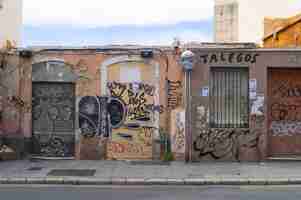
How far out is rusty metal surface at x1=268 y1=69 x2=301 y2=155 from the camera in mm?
15305

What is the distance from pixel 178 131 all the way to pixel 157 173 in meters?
2.24

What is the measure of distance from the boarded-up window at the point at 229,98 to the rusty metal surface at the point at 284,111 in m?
0.74

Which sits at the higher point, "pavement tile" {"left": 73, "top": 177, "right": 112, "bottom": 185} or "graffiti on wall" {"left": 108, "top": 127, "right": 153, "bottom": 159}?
"graffiti on wall" {"left": 108, "top": 127, "right": 153, "bottom": 159}

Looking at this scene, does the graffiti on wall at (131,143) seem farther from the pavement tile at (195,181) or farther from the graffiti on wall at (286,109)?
the graffiti on wall at (286,109)

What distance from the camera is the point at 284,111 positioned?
15.3 meters

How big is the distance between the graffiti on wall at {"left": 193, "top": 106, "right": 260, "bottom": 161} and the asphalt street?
123 inches

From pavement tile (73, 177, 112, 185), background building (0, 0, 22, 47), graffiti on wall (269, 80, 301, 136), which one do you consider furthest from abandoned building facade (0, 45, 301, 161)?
background building (0, 0, 22, 47)

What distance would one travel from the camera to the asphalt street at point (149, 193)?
10.4 m

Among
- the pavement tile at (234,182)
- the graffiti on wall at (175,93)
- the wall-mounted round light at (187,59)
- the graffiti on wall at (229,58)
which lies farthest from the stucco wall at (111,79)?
the pavement tile at (234,182)

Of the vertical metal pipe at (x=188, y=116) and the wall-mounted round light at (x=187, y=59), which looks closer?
the wall-mounted round light at (x=187, y=59)

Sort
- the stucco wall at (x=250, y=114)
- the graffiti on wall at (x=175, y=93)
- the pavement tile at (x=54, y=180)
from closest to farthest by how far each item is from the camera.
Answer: the pavement tile at (x=54, y=180) → the stucco wall at (x=250, y=114) → the graffiti on wall at (x=175, y=93)

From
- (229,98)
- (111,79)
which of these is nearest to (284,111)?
(229,98)

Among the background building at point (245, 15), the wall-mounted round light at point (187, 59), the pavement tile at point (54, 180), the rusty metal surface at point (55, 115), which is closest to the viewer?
the pavement tile at point (54, 180)

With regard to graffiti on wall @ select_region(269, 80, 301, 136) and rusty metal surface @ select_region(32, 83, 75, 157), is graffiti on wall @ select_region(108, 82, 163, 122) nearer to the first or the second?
rusty metal surface @ select_region(32, 83, 75, 157)
